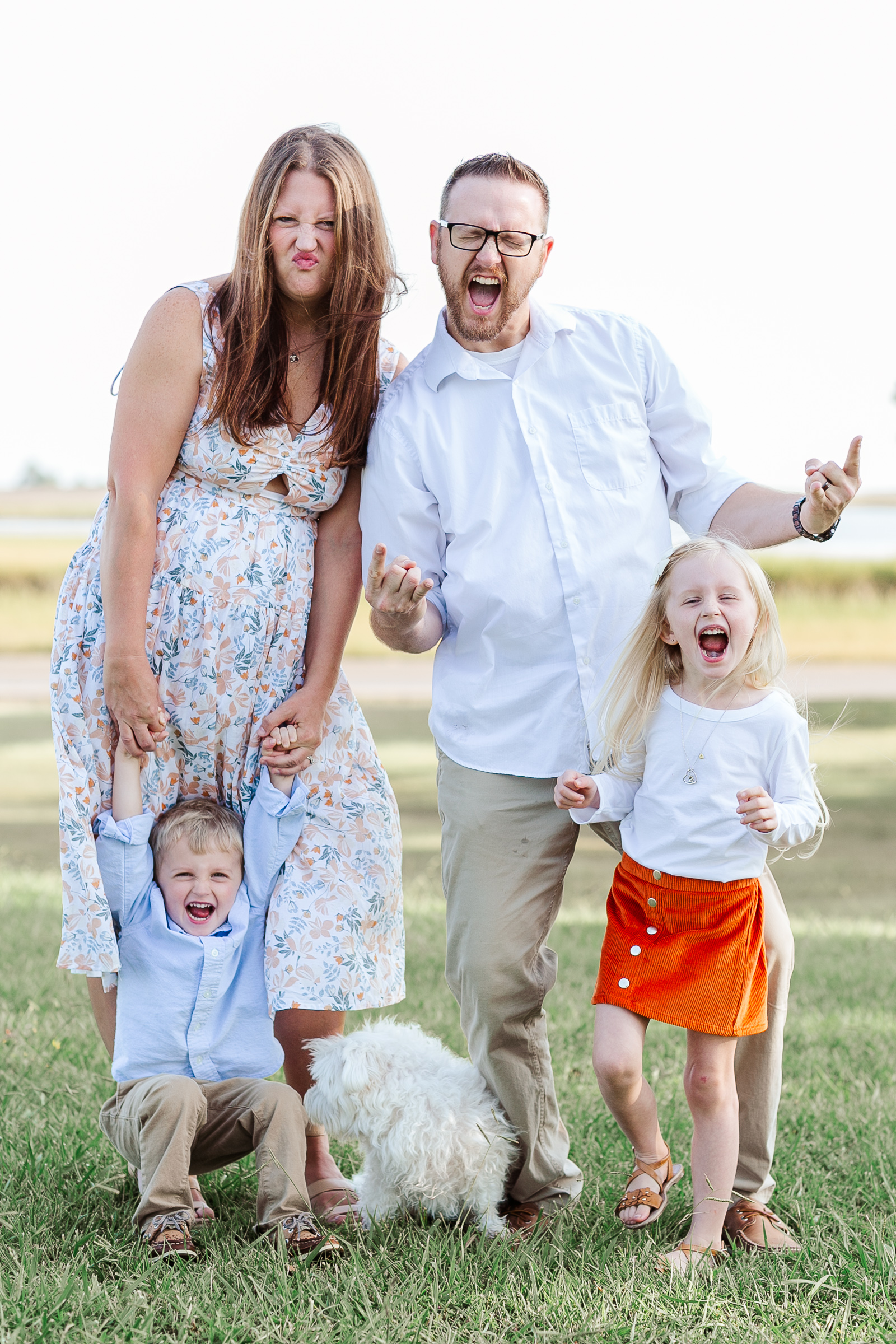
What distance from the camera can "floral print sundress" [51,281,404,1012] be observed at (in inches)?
117

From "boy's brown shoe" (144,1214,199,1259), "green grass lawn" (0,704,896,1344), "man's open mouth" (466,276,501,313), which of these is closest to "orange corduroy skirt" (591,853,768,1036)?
"green grass lawn" (0,704,896,1344)

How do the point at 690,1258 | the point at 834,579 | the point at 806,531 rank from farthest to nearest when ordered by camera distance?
the point at 834,579 → the point at 806,531 → the point at 690,1258

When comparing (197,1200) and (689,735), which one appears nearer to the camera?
(689,735)

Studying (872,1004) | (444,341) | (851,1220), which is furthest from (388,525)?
(872,1004)

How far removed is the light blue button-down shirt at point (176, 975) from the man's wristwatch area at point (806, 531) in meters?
1.28

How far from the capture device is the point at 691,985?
2779 millimetres

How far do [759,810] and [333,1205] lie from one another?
4.87 feet

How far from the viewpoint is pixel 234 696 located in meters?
3.03

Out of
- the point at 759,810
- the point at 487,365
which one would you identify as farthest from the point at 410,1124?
the point at 487,365

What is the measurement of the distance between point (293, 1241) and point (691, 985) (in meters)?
0.99

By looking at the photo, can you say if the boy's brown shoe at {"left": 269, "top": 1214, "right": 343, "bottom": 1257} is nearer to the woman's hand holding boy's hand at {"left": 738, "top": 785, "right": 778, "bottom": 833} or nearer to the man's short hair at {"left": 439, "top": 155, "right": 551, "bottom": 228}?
the woman's hand holding boy's hand at {"left": 738, "top": 785, "right": 778, "bottom": 833}

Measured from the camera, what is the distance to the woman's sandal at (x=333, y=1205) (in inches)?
120

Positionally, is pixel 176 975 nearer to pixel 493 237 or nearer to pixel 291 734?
pixel 291 734

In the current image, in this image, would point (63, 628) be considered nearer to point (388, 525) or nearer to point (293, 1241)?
point (388, 525)
